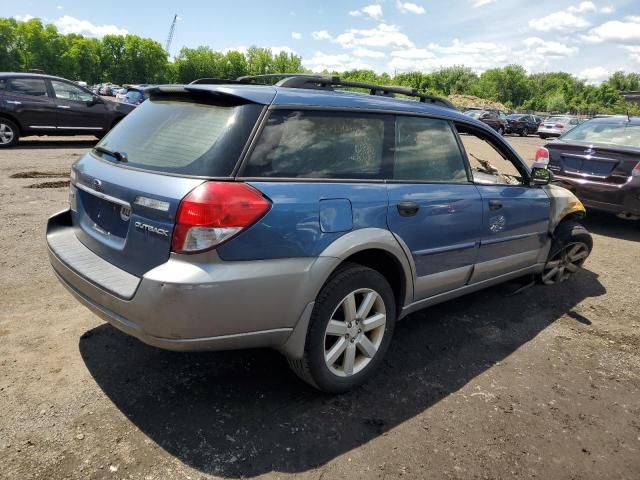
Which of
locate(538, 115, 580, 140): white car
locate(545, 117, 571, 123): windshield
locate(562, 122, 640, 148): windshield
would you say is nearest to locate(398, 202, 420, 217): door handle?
locate(562, 122, 640, 148): windshield

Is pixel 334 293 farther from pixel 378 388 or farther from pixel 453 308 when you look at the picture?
pixel 453 308

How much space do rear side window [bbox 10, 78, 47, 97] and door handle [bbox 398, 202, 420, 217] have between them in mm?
11481

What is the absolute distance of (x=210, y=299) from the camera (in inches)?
87.4

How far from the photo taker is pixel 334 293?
8.57 ft

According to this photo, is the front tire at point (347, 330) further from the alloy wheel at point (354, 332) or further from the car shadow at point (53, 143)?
the car shadow at point (53, 143)

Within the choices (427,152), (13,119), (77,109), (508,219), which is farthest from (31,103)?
(508,219)

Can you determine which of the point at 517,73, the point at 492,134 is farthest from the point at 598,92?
the point at 492,134

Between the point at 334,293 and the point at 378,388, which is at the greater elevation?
the point at 334,293

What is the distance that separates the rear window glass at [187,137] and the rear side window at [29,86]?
33.7 ft

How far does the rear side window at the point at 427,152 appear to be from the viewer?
3149 mm

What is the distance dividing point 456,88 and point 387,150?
381 ft

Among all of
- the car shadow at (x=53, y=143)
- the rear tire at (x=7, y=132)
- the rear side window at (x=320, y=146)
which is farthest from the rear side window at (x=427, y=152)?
the car shadow at (x=53, y=143)

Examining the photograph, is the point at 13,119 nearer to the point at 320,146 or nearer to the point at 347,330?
the point at 320,146

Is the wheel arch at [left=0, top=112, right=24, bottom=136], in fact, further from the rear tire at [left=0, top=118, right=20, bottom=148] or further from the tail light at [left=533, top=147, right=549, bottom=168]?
the tail light at [left=533, top=147, right=549, bottom=168]
